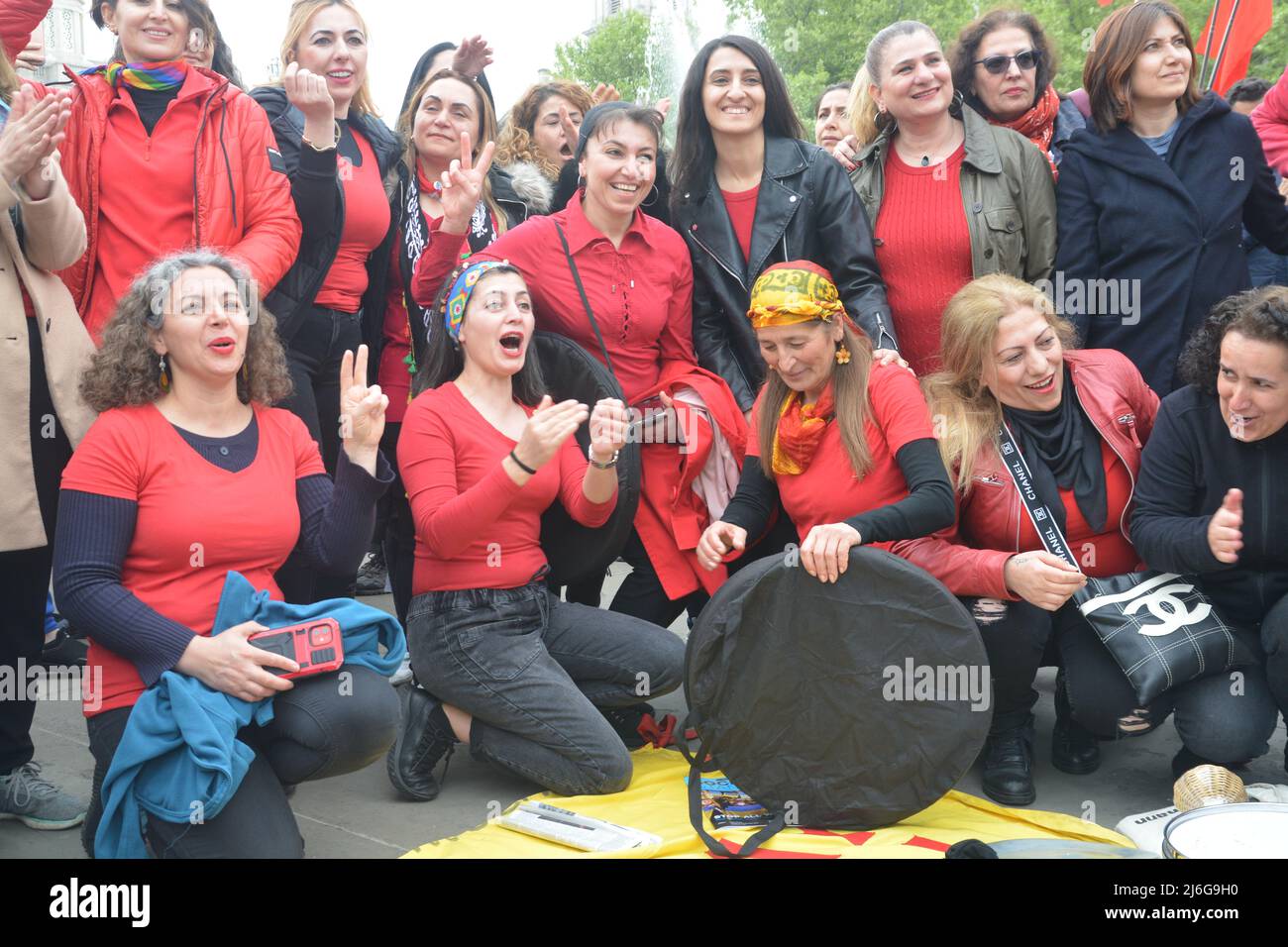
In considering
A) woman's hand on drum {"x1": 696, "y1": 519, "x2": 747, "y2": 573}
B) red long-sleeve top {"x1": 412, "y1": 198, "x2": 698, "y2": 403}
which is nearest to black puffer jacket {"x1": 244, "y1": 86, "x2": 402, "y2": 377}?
red long-sleeve top {"x1": 412, "y1": 198, "x2": 698, "y2": 403}

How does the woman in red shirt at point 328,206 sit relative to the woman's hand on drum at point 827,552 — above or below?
above

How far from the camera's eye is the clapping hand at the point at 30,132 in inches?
125

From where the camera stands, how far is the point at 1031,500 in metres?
3.69

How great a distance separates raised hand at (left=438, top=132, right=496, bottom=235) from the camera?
4.18 metres

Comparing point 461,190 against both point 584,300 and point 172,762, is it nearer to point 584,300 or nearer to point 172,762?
point 584,300

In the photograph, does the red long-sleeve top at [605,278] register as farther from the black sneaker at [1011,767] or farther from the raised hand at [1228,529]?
the raised hand at [1228,529]

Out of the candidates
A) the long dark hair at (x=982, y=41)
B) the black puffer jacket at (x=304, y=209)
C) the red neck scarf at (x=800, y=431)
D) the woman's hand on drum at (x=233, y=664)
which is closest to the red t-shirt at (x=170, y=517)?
the woman's hand on drum at (x=233, y=664)

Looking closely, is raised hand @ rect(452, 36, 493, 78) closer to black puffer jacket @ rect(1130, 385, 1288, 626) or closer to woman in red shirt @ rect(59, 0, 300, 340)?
woman in red shirt @ rect(59, 0, 300, 340)

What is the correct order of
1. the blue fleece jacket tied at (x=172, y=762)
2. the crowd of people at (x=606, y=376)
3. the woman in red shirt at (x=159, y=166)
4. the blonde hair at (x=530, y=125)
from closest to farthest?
the blue fleece jacket tied at (x=172, y=762) → the crowd of people at (x=606, y=376) → the woman in red shirt at (x=159, y=166) → the blonde hair at (x=530, y=125)

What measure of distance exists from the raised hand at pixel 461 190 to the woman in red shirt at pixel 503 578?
319 mm

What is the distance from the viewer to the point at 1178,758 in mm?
3748

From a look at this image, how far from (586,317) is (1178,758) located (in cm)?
232

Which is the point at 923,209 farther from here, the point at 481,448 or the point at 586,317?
the point at 481,448

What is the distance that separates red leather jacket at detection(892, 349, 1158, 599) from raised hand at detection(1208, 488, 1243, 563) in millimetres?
356
